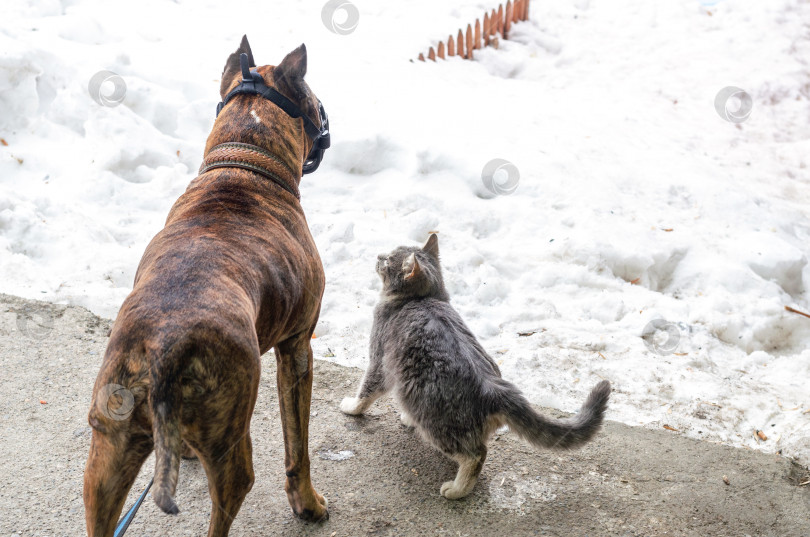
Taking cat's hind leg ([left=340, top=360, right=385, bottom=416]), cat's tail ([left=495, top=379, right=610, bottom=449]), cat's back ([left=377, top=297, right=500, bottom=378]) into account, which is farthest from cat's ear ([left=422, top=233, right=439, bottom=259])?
cat's tail ([left=495, top=379, right=610, bottom=449])

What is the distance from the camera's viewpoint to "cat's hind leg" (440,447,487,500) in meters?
3.40

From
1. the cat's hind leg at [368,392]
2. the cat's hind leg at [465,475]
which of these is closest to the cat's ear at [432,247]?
the cat's hind leg at [368,392]

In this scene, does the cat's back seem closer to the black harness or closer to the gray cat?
the gray cat

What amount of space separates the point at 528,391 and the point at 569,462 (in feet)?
2.22

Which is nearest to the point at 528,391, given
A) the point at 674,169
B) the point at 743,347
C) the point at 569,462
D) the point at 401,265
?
the point at 569,462

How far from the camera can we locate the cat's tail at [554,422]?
128 inches

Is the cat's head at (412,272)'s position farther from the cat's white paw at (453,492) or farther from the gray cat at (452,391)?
the cat's white paw at (453,492)

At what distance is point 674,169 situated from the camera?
699cm

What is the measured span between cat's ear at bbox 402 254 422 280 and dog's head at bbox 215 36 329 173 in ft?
2.81

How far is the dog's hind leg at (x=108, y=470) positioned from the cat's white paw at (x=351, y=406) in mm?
2035

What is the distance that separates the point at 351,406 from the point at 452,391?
3.14 ft

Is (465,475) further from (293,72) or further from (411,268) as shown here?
(293,72)

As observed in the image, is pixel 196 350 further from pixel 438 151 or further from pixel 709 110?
pixel 709 110

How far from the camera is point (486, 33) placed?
30.4 ft
